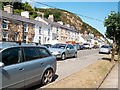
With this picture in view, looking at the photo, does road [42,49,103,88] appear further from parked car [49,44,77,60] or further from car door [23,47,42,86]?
car door [23,47,42,86]

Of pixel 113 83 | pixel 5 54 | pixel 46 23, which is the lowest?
pixel 113 83

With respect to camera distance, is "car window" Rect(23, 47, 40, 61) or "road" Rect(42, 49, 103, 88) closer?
"car window" Rect(23, 47, 40, 61)

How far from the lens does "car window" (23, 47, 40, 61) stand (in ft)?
28.4

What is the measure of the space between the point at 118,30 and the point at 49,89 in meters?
13.6

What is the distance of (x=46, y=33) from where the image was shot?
62688 millimetres

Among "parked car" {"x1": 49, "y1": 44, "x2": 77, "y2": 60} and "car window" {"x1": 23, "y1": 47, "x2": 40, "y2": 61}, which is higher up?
"car window" {"x1": 23, "y1": 47, "x2": 40, "y2": 61}

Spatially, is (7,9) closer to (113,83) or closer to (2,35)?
(2,35)

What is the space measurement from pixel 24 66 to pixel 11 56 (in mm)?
558

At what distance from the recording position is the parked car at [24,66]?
7.57 metres

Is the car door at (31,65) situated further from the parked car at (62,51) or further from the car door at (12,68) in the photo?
the parked car at (62,51)

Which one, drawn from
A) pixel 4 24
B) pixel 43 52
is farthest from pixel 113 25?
pixel 4 24

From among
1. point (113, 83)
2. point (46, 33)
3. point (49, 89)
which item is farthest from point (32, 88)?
point (46, 33)

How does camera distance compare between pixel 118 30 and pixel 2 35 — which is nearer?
pixel 118 30

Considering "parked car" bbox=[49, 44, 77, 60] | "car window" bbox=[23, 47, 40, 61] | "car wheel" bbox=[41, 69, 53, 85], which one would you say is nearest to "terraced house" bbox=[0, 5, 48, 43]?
"parked car" bbox=[49, 44, 77, 60]
